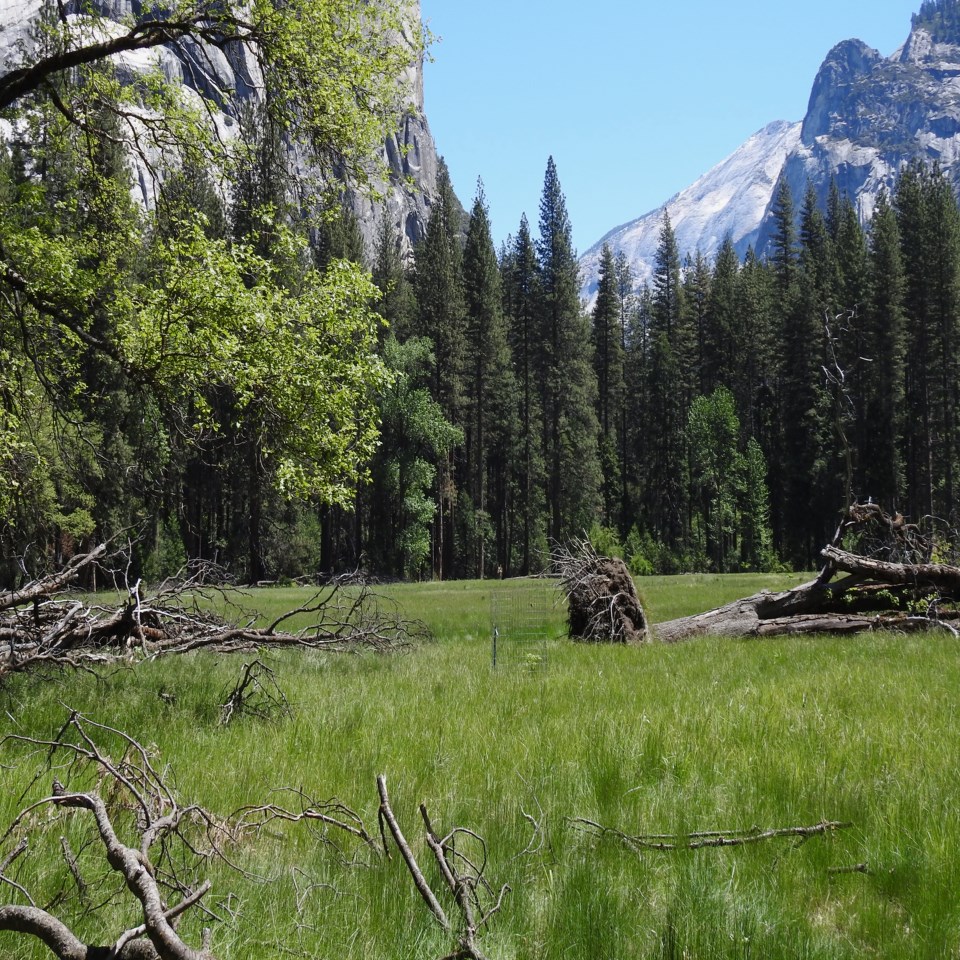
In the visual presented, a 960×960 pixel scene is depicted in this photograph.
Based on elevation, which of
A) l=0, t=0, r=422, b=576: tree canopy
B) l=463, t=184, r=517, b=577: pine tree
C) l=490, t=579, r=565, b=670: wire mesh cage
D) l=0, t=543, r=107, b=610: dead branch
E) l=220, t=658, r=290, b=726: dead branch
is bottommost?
l=490, t=579, r=565, b=670: wire mesh cage

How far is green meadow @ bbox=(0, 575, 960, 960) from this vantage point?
2.75 meters

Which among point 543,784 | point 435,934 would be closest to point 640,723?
point 543,784

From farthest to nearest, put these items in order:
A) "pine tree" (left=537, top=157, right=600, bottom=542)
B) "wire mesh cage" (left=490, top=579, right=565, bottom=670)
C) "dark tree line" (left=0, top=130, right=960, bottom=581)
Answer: "pine tree" (left=537, top=157, right=600, bottom=542)
"dark tree line" (left=0, top=130, right=960, bottom=581)
"wire mesh cage" (left=490, top=579, right=565, bottom=670)

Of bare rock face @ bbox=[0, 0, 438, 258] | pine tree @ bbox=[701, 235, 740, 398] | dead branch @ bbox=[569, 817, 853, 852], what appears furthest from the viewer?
pine tree @ bbox=[701, 235, 740, 398]

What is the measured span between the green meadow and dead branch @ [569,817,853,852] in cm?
4

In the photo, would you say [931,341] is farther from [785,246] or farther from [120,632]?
[120,632]

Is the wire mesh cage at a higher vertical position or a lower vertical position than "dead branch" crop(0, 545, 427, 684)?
lower

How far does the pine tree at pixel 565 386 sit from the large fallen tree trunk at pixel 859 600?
4442 centimetres

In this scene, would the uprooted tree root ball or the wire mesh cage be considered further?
the uprooted tree root ball

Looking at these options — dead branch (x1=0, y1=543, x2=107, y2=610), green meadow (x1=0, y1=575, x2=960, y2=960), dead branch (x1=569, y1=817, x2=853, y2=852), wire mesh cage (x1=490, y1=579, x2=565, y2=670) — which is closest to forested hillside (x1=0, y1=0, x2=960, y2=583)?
dead branch (x1=0, y1=543, x2=107, y2=610)

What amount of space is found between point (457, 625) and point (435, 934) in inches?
652

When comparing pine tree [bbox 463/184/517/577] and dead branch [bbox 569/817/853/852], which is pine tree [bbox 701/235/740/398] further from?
dead branch [bbox 569/817/853/852]

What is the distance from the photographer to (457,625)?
19.1m

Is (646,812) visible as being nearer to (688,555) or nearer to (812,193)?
(688,555)
